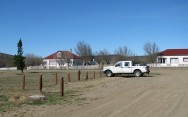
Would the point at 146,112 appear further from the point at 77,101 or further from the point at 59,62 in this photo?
the point at 59,62

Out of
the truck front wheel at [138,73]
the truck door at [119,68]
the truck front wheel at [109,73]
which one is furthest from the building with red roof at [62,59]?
the truck front wheel at [138,73]

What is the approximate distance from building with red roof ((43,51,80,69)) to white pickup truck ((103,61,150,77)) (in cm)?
7160

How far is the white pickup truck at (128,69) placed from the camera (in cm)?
3847

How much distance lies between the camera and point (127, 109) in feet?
42.4

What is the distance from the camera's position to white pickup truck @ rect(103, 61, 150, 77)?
38.5 metres

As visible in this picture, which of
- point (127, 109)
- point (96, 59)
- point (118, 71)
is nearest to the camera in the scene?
point (127, 109)

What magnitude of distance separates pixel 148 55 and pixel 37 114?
98.6 metres

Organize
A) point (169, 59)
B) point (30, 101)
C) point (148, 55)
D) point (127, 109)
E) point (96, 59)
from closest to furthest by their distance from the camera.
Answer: point (127, 109) < point (30, 101) < point (169, 59) < point (148, 55) < point (96, 59)

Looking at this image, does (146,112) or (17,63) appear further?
(17,63)

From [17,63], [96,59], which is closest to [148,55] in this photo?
[96,59]

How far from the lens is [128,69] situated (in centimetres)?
3888

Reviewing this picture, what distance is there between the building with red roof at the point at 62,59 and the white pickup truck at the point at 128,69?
7160 centimetres

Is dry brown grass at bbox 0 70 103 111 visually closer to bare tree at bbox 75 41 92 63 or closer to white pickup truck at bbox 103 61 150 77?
white pickup truck at bbox 103 61 150 77

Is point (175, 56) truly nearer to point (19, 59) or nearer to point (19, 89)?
point (19, 59)
